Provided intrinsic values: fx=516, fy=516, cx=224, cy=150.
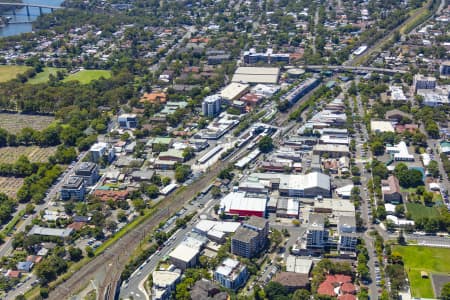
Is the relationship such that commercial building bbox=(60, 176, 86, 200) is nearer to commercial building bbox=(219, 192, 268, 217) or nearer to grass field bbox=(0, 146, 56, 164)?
grass field bbox=(0, 146, 56, 164)

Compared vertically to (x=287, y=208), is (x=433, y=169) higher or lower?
higher

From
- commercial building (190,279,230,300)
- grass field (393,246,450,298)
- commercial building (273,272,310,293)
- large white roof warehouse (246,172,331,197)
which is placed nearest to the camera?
commercial building (190,279,230,300)

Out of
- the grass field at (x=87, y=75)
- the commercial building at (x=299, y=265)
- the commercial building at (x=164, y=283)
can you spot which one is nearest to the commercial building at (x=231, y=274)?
the commercial building at (x=164, y=283)

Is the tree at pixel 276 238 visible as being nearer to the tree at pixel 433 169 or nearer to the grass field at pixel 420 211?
the grass field at pixel 420 211

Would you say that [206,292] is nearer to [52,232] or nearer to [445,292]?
[52,232]

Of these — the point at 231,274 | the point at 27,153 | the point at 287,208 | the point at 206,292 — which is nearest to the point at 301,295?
the point at 231,274

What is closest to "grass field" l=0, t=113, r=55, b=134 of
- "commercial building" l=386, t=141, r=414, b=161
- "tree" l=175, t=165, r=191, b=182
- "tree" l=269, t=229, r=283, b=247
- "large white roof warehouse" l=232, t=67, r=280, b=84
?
"tree" l=175, t=165, r=191, b=182

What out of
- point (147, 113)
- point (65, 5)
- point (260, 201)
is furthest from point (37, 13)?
point (260, 201)
